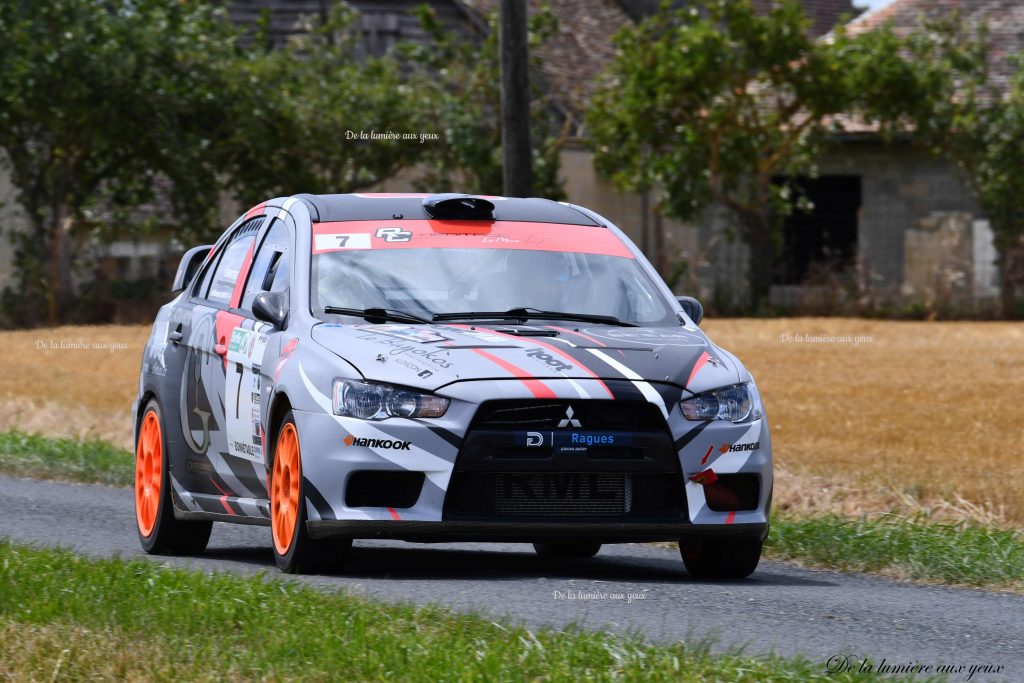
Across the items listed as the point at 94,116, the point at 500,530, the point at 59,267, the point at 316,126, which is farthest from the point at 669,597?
the point at 316,126

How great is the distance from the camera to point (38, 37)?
30.9m

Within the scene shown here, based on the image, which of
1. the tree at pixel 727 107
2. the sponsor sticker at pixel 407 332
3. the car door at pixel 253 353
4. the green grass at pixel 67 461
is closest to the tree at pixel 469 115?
the tree at pixel 727 107

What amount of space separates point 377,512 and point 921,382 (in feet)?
44.4

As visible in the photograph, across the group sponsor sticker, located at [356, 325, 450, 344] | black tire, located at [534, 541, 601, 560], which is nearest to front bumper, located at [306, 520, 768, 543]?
sponsor sticker, located at [356, 325, 450, 344]

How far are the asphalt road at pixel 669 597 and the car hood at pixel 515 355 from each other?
847 millimetres

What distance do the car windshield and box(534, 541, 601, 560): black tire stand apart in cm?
142

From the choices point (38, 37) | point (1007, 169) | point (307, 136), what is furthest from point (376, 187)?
point (1007, 169)

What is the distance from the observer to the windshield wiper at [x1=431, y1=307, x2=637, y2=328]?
27.9ft

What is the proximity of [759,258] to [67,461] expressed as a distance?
22.2 meters

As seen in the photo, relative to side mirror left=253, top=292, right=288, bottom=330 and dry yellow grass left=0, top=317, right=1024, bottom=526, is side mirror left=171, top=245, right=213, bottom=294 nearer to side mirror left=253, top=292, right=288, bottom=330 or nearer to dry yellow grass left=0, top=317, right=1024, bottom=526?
side mirror left=253, top=292, right=288, bottom=330

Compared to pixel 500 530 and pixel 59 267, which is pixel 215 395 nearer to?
pixel 500 530

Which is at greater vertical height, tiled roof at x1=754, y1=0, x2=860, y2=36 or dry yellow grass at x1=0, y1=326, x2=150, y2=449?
tiled roof at x1=754, y1=0, x2=860, y2=36

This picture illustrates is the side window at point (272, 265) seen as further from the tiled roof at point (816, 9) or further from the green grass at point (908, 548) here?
the tiled roof at point (816, 9)

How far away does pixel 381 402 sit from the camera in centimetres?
771
